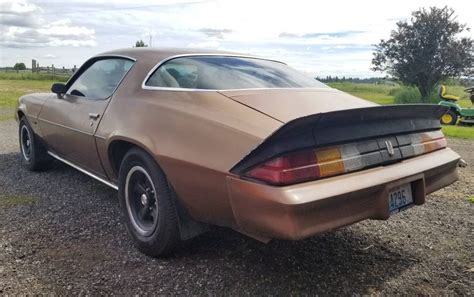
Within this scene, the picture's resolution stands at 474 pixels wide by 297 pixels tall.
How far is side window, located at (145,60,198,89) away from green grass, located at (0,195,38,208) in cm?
191

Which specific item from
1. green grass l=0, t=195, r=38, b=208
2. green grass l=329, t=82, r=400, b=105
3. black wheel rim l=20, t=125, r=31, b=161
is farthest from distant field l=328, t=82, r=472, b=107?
green grass l=0, t=195, r=38, b=208

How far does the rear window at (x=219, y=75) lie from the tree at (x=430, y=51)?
2017 centimetres

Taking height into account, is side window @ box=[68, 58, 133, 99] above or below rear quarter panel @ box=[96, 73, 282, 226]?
above

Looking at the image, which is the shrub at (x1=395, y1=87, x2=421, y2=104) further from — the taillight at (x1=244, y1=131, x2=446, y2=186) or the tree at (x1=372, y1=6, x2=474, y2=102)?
the taillight at (x1=244, y1=131, x2=446, y2=186)

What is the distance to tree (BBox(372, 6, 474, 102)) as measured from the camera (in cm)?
2155

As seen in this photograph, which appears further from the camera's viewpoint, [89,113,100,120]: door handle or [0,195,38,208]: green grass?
[0,195,38,208]: green grass

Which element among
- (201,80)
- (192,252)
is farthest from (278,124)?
(192,252)

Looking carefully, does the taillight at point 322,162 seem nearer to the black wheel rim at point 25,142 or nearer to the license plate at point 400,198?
the license plate at point 400,198

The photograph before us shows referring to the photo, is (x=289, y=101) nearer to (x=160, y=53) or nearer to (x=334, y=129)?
(x=334, y=129)

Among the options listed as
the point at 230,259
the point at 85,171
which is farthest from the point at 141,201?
the point at 85,171

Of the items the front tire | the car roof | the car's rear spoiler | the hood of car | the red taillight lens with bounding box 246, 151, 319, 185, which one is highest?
the car roof

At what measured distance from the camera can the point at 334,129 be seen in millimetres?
2391

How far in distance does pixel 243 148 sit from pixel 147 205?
3.62ft

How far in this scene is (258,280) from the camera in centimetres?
267
